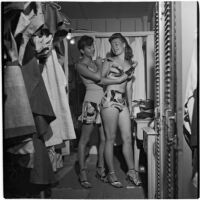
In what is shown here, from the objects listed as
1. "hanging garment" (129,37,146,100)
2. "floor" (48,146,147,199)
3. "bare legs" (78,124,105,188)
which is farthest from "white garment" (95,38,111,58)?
"floor" (48,146,147,199)

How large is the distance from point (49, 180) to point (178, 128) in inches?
23.7

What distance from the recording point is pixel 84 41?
1.20 m

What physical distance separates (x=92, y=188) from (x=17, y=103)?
52 centimetres

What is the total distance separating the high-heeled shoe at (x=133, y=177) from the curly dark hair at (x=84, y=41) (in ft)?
2.11

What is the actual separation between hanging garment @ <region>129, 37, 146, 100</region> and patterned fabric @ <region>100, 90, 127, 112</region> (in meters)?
0.06

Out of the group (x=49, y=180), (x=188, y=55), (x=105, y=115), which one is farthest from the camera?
(x=105, y=115)

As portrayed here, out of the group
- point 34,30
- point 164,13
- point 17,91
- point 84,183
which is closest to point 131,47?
point 164,13

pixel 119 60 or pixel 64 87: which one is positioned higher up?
pixel 119 60

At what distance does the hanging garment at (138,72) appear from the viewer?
48.2 inches

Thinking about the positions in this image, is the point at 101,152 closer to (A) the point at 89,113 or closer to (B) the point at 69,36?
(A) the point at 89,113

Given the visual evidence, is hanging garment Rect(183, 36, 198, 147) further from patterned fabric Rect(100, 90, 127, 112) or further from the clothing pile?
the clothing pile

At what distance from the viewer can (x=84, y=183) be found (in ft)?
3.86

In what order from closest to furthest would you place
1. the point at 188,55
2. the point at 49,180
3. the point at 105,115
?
the point at 188,55 → the point at 49,180 → the point at 105,115

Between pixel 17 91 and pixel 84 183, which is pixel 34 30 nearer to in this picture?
pixel 17 91
